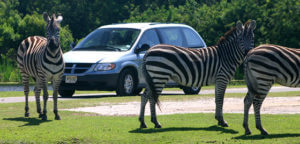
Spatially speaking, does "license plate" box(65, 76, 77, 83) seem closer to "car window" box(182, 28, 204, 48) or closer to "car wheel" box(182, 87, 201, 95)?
"car wheel" box(182, 87, 201, 95)

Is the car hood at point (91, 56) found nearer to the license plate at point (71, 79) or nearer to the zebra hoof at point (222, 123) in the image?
the license plate at point (71, 79)

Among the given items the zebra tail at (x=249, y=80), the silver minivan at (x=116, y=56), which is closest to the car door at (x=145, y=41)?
the silver minivan at (x=116, y=56)

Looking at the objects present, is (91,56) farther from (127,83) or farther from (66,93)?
(66,93)

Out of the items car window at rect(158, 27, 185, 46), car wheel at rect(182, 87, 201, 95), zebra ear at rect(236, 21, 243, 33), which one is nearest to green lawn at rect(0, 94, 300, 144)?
zebra ear at rect(236, 21, 243, 33)

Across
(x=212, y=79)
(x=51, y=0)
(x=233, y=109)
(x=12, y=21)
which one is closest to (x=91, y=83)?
(x=233, y=109)

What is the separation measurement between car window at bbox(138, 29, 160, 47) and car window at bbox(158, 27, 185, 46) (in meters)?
0.22

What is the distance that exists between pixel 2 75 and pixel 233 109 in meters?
18.2

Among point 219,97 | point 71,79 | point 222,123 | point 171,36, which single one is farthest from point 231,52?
point 171,36

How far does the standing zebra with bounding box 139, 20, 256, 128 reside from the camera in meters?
12.6

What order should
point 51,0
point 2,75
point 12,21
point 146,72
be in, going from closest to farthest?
point 146,72 < point 2,75 < point 12,21 < point 51,0

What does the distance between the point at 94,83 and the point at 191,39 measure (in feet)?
13.9

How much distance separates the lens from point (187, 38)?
21969mm

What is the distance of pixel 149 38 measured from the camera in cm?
2088

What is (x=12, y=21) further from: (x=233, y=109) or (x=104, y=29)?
(x=233, y=109)
